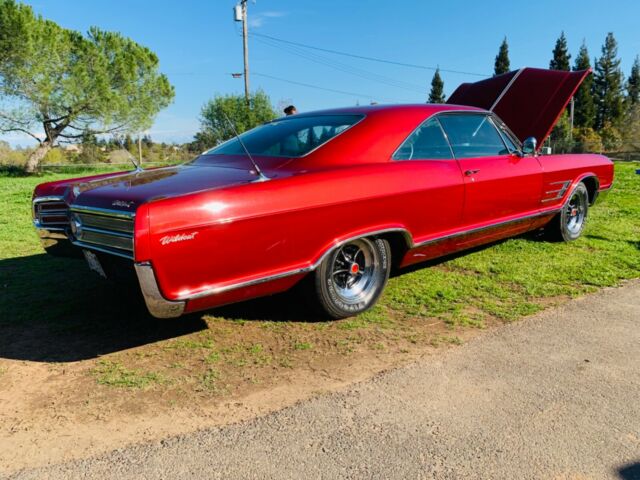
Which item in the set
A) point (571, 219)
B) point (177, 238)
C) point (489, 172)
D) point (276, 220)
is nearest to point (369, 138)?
point (276, 220)

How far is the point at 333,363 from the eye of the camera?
112 inches

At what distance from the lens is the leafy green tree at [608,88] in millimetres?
59812

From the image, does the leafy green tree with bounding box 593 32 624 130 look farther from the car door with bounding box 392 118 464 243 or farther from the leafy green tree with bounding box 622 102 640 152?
the car door with bounding box 392 118 464 243

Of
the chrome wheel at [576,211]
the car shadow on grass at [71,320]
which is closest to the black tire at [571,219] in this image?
the chrome wheel at [576,211]

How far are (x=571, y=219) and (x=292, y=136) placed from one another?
3.62 metres

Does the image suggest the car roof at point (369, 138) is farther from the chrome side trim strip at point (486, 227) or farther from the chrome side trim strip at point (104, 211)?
the chrome side trim strip at point (104, 211)

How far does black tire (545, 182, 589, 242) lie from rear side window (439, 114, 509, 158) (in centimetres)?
123

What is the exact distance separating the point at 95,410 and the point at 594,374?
2558mm

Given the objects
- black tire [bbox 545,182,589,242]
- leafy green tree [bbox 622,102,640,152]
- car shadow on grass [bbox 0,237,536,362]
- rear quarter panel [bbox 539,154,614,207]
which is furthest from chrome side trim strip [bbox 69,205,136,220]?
leafy green tree [bbox 622,102,640,152]

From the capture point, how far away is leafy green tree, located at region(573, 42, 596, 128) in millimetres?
57084

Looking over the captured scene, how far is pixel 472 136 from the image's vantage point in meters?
4.41

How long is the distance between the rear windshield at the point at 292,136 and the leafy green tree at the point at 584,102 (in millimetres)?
62229

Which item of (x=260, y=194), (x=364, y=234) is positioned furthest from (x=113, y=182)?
(x=364, y=234)

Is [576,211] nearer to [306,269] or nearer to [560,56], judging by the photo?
[306,269]
